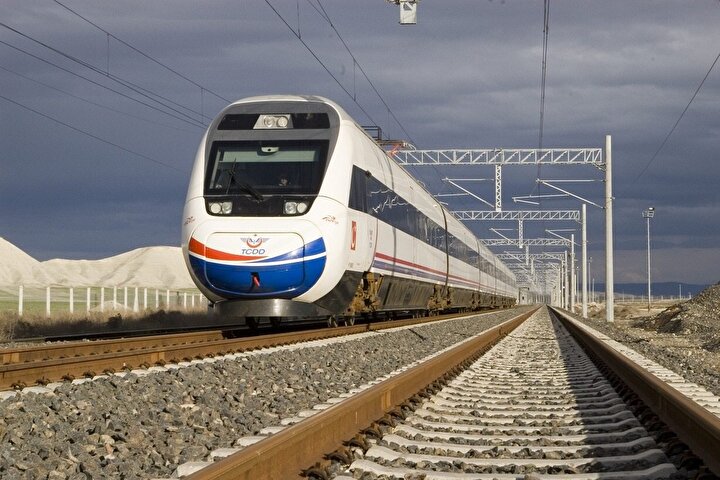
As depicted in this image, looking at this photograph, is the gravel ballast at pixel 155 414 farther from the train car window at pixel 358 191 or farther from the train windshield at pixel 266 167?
the train car window at pixel 358 191

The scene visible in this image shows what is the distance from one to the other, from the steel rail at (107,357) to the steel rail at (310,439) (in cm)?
294

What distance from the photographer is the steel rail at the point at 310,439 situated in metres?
3.94

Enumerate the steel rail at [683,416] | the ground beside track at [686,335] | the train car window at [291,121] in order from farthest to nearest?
the ground beside track at [686,335], the train car window at [291,121], the steel rail at [683,416]

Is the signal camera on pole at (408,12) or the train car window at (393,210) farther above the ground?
the signal camera on pole at (408,12)

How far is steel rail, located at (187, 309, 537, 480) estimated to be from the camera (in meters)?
3.94

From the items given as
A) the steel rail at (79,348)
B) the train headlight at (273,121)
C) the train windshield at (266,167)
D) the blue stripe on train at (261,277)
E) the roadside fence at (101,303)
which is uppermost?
the train headlight at (273,121)

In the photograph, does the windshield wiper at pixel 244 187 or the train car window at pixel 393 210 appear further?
the train car window at pixel 393 210

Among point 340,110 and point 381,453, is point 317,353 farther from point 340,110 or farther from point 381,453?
point 381,453

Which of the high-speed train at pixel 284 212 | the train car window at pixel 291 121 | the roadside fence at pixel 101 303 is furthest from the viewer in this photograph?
the roadside fence at pixel 101 303

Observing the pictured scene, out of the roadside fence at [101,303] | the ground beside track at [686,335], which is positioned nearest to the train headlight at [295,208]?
the ground beside track at [686,335]

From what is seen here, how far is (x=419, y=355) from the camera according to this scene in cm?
1377

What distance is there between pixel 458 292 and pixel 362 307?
56.1ft

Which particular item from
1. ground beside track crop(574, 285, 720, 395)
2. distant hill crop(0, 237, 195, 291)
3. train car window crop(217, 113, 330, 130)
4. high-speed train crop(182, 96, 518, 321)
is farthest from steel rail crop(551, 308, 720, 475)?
distant hill crop(0, 237, 195, 291)

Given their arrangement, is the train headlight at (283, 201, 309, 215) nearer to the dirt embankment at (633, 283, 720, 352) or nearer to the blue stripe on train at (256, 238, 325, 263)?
the blue stripe on train at (256, 238, 325, 263)
